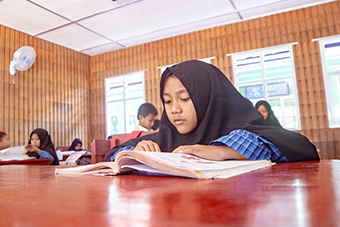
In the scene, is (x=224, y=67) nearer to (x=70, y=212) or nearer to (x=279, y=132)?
(x=279, y=132)

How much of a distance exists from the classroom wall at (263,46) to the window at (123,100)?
0.19 meters

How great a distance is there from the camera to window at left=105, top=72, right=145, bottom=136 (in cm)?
810

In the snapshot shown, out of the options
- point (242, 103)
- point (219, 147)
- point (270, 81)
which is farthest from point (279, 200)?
point (270, 81)

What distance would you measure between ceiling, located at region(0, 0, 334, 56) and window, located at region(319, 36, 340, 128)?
104 centimetres

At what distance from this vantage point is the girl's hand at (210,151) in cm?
99

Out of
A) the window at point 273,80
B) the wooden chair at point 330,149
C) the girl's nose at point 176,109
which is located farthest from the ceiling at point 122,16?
the girl's nose at point 176,109

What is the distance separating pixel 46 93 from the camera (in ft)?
24.5

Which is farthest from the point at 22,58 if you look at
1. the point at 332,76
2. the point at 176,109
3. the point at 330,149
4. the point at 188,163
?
the point at 330,149

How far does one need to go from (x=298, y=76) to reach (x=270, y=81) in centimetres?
59

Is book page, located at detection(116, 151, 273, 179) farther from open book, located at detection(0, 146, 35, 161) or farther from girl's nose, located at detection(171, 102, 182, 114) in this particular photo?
open book, located at detection(0, 146, 35, 161)

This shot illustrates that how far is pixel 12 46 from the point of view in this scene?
22.2 ft

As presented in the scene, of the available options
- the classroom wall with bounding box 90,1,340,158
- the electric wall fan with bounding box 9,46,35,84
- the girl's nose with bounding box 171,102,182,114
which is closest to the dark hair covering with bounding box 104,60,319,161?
the girl's nose with bounding box 171,102,182,114

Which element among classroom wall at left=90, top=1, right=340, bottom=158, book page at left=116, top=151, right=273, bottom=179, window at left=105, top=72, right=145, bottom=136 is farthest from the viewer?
window at left=105, top=72, right=145, bottom=136

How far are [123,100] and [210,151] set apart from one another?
744cm
